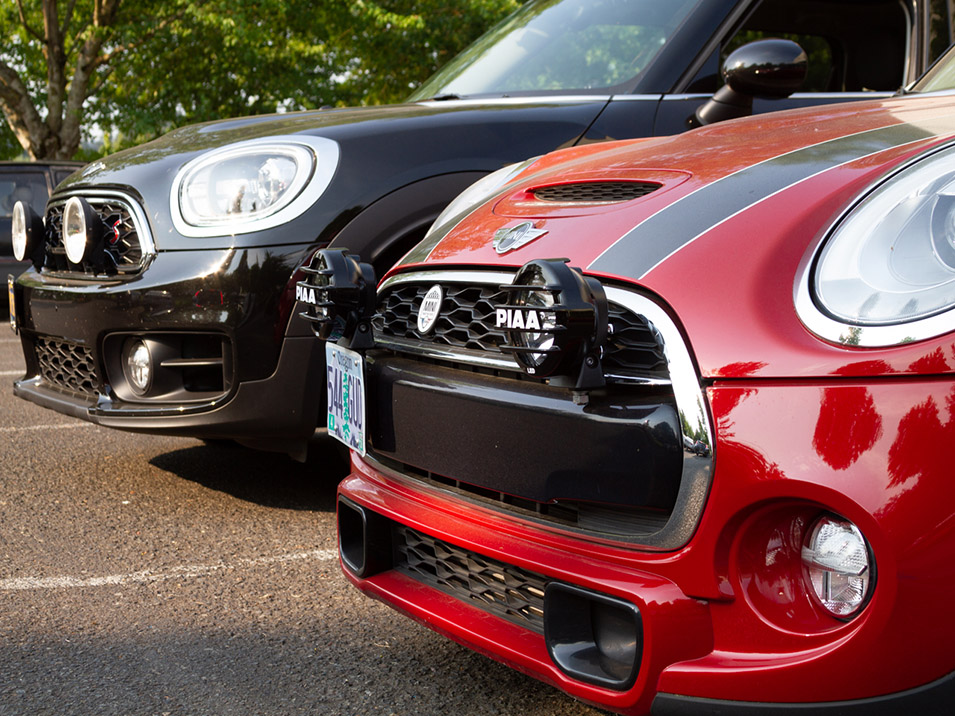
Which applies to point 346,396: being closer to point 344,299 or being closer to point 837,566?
point 344,299

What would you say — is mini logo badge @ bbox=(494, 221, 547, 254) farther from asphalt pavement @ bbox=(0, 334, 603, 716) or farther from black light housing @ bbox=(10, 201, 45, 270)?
black light housing @ bbox=(10, 201, 45, 270)

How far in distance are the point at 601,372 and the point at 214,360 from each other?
5.71 ft

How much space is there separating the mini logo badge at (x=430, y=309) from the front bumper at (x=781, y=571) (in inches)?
17.4

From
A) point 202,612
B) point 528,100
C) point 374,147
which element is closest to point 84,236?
point 374,147

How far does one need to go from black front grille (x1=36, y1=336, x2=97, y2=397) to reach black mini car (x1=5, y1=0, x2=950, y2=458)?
0.04 ft

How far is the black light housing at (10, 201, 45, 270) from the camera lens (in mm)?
3613

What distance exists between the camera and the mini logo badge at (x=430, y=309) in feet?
6.63

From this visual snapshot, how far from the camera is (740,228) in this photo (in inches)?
64.6

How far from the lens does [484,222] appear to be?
218cm

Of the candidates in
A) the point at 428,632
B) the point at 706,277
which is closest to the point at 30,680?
the point at 428,632

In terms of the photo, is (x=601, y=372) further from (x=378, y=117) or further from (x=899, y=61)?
(x=899, y=61)

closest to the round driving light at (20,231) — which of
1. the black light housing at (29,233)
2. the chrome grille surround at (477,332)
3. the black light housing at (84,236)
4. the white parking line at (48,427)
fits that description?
the black light housing at (29,233)

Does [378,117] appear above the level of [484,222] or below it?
above

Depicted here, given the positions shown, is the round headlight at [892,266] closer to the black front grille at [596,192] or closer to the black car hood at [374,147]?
the black front grille at [596,192]
